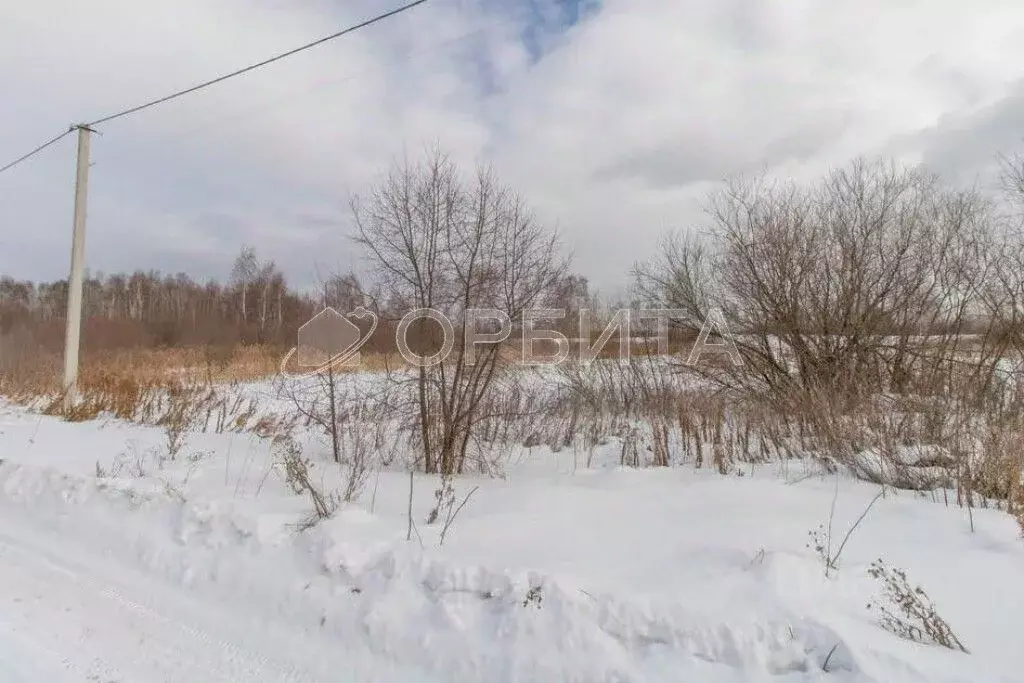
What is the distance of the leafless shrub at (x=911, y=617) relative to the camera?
2625mm

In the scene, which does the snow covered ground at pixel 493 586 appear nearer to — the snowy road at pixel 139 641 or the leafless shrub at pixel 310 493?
the snowy road at pixel 139 641

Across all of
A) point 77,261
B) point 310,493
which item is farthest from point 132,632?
point 77,261

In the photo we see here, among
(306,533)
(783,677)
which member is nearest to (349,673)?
(306,533)

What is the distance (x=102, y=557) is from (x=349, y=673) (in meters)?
2.55

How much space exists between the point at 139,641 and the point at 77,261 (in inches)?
419

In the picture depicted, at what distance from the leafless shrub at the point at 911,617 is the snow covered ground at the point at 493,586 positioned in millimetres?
73

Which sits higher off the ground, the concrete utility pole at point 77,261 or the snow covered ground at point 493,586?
the concrete utility pole at point 77,261

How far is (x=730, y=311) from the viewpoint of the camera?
39.8ft

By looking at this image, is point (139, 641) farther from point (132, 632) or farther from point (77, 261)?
point (77, 261)

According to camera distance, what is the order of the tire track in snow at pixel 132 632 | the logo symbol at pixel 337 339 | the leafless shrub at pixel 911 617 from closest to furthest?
the leafless shrub at pixel 911 617
the tire track in snow at pixel 132 632
the logo symbol at pixel 337 339

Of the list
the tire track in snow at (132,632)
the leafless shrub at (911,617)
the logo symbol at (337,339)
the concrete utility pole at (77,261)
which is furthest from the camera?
the concrete utility pole at (77,261)

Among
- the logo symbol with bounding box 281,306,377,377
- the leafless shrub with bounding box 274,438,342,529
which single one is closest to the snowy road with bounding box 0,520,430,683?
the leafless shrub with bounding box 274,438,342,529

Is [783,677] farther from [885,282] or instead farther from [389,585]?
[885,282]

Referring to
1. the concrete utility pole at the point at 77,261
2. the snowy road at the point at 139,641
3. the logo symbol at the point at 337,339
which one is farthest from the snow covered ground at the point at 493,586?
the concrete utility pole at the point at 77,261
